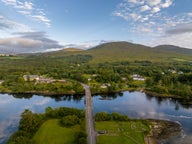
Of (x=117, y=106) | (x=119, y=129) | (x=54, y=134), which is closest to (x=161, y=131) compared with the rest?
(x=119, y=129)

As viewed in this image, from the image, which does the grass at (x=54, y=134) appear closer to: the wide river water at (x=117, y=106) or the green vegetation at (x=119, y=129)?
the green vegetation at (x=119, y=129)

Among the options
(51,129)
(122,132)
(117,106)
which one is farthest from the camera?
(117,106)

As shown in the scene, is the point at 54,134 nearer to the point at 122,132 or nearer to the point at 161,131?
the point at 122,132

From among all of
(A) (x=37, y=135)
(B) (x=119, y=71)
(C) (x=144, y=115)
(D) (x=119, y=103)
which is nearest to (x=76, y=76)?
(B) (x=119, y=71)

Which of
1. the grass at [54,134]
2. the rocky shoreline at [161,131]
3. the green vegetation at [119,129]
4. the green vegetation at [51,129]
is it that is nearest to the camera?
the green vegetation at [51,129]

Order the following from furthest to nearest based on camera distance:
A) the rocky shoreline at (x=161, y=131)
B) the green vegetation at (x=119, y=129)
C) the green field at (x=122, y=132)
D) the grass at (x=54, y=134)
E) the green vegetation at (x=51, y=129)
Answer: the rocky shoreline at (x=161, y=131) < the green vegetation at (x=119, y=129) < the green field at (x=122, y=132) < the grass at (x=54, y=134) < the green vegetation at (x=51, y=129)

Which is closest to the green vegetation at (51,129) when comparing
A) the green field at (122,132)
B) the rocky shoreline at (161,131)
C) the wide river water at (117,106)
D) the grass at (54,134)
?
the grass at (54,134)

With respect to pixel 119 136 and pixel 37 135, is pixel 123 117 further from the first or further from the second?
pixel 37 135
